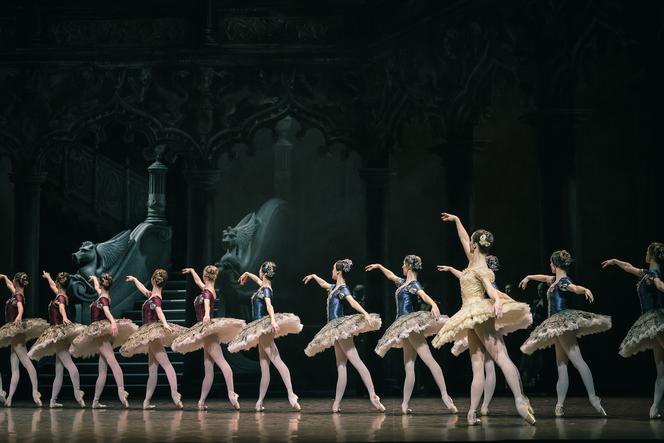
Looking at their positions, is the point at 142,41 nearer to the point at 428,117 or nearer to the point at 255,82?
the point at 255,82

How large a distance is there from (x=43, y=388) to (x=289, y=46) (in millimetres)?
6494

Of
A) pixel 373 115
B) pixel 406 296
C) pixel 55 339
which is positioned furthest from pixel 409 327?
pixel 373 115

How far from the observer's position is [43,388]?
17250 mm

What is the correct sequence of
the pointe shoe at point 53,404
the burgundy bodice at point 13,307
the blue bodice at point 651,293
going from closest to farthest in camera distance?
1. the blue bodice at point 651,293
2. the pointe shoe at point 53,404
3. the burgundy bodice at point 13,307

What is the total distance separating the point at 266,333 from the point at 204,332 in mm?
757

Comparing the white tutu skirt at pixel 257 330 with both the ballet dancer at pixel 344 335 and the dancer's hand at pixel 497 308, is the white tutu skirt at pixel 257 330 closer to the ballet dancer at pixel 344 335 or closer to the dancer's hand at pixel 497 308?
the ballet dancer at pixel 344 335

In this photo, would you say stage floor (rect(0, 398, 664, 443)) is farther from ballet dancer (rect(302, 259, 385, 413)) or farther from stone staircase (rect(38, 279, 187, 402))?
stone staircase (rect(38, 279, 187, 402))

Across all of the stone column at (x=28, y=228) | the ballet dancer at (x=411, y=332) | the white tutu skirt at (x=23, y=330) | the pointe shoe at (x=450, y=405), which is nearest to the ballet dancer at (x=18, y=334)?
the white tutu skirt at (x=23, y=330)

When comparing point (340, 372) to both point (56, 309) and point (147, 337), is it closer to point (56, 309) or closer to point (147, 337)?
point (147, 337)

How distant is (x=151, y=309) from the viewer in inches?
545

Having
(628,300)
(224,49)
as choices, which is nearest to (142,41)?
(224,49)

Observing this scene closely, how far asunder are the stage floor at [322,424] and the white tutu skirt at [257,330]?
2.63 ft

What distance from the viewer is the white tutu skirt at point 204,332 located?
1326 centimetres

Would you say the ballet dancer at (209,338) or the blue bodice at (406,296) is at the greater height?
the blue bodice at (406,296)
